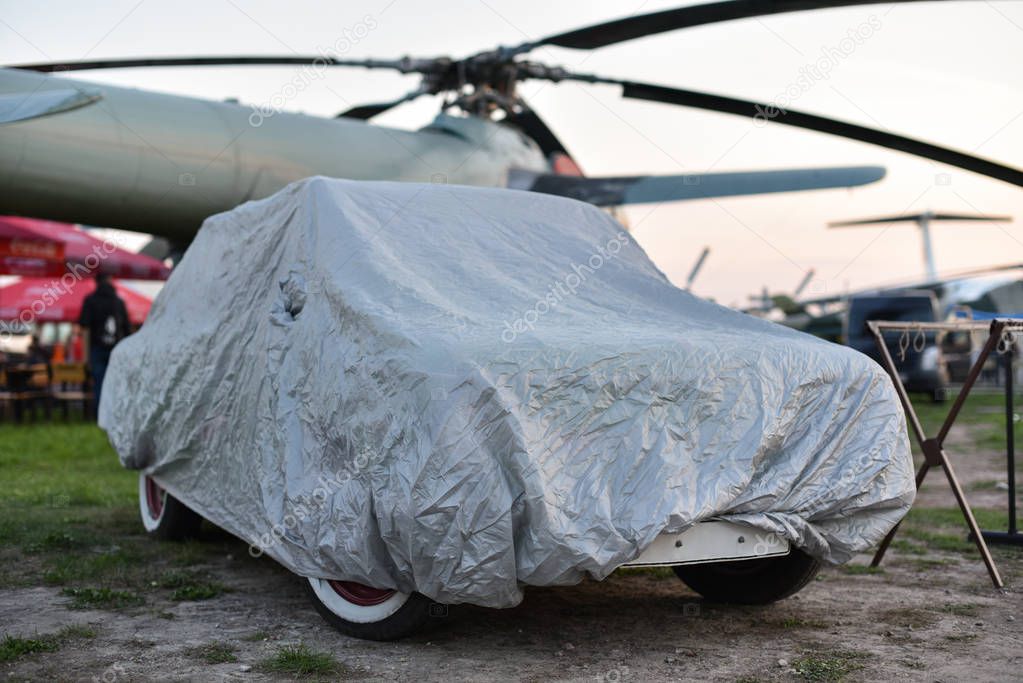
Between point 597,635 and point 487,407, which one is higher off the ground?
A: point 487,407

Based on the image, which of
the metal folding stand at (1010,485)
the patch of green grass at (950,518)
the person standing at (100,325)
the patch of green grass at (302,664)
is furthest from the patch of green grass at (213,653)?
the person standing at (100,325)

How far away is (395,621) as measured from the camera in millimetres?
3354

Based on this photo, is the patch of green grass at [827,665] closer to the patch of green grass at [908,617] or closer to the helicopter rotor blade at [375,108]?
the patch of green grass at [908,617]

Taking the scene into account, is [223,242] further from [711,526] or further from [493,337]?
[711,526]

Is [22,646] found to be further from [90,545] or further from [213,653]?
[90,545]

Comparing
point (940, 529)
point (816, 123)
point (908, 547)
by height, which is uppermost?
point (816, 123)

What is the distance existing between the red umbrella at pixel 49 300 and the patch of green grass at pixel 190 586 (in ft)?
42.5

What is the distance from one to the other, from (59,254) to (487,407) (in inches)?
443

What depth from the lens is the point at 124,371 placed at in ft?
17.8

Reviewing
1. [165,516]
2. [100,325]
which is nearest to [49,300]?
[100,325]

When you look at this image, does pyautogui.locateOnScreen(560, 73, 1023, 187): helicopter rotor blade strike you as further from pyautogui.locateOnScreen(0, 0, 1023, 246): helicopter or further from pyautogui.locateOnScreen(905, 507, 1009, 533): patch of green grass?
pyautogui.locateOnScreen(905, 507, 1009, 533): patch of green grass

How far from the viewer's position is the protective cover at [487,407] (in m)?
3.00

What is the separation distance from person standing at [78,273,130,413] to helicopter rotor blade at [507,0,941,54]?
6.58 meters

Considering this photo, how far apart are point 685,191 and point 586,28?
308 cm
